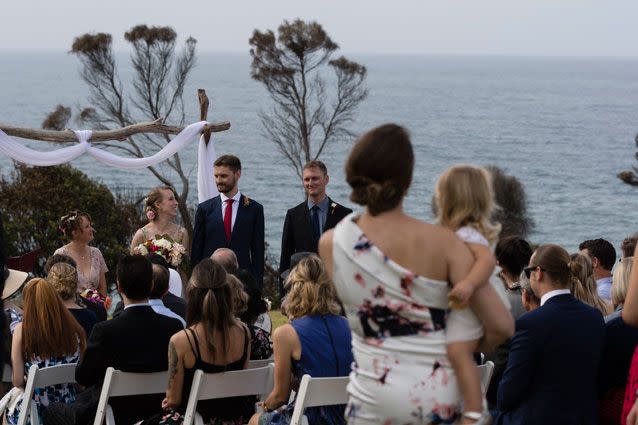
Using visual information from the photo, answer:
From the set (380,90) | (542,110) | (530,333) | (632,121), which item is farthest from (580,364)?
(380,90)

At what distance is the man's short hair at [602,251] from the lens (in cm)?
→ 644

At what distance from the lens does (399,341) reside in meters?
2.93

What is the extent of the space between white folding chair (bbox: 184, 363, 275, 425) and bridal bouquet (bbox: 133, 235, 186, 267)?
321cm

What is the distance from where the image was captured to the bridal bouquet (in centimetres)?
807

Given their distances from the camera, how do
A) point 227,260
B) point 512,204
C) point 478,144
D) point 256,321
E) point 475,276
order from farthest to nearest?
1. point 478,144
2. point 512,204
3. point 227,260
4. point 256,321
5. point 475,276

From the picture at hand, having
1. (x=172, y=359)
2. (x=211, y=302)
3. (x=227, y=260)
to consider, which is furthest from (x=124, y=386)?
(x=227, y=260)

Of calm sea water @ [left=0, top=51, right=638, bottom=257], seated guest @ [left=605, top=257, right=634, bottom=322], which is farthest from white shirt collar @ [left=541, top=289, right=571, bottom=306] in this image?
calm sea water @ [left=0, top=51, right=638, bottom=257]

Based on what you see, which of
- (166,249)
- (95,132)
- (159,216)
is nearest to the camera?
(166,249)

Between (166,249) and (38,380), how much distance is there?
301 cm

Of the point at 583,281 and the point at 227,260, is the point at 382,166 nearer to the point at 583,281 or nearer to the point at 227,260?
the point at 583,281

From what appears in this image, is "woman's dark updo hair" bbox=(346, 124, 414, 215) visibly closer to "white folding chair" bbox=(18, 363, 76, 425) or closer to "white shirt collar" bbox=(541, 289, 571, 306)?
"white shirt collar" bbox=(541, 289, 571, 306)

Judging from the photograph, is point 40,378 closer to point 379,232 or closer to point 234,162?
point 379,232

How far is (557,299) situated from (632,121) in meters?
124

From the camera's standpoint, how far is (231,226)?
8.49 meters
